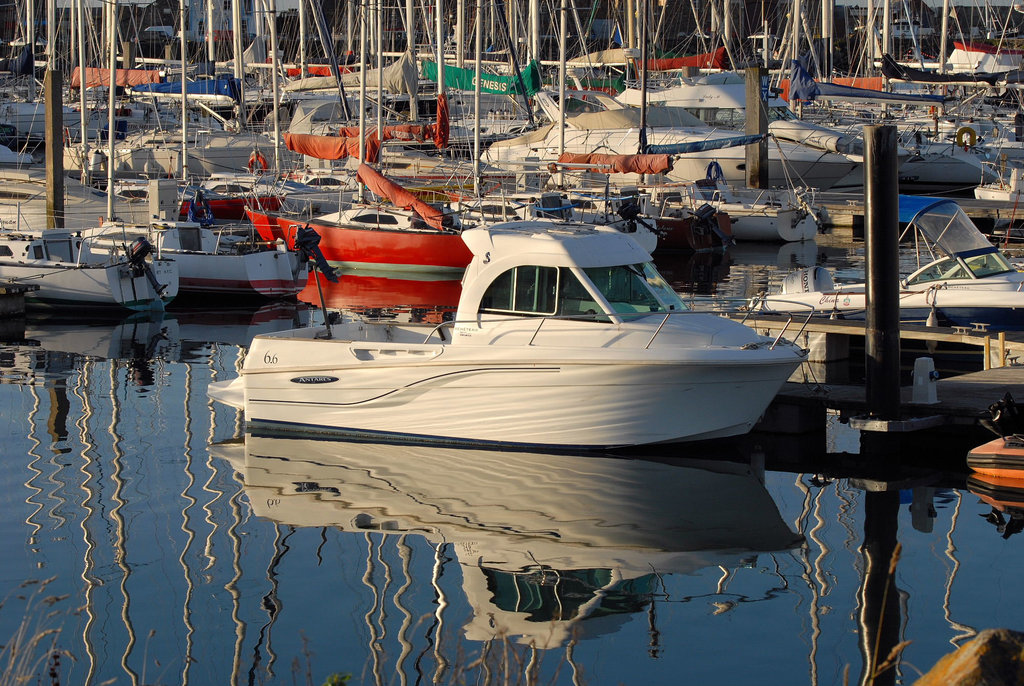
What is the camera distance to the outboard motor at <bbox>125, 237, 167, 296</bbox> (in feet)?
80.2

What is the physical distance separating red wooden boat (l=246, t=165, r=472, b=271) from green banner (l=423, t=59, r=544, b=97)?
1109cm

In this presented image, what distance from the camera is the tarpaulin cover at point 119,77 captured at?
4675 centimetres

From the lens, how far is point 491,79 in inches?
1784

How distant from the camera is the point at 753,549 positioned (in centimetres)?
1135

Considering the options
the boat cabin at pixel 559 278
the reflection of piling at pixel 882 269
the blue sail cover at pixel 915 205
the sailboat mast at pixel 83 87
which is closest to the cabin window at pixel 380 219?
the sailboat mast at pixel 83 87

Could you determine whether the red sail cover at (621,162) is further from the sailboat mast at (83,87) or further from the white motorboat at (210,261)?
the sailboat mast at (83,87)

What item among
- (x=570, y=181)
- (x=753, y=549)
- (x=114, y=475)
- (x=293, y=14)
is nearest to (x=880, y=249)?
(x=753, y=549)

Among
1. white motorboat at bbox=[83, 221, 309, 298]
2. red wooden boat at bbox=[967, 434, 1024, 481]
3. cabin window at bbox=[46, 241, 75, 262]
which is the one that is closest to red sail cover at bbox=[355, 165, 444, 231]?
white motorboat at bbox=[83, 221, 309, 298]

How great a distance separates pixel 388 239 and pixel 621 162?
8776 millimetres

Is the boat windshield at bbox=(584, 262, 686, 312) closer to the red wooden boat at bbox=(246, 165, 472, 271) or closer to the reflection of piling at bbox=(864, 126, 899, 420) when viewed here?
the reflection of piling at bbox=(864, 126, 899, 420)

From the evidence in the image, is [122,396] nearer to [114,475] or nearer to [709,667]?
[114,475]

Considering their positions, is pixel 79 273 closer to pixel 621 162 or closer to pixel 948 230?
pixel 948 230

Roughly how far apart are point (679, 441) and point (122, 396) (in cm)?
806

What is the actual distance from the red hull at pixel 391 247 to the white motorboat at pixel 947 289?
11.2 meters
